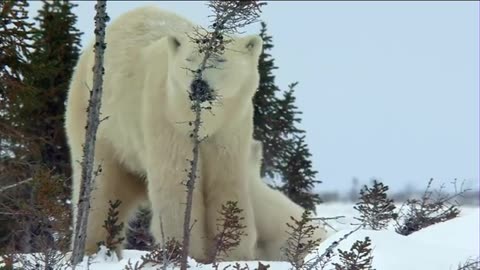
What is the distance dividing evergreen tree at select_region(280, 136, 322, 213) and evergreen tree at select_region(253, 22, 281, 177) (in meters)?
0.29

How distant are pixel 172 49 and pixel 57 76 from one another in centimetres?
583

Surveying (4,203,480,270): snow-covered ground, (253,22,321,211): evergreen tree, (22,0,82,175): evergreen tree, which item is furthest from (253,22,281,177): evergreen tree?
(4,203,480,270): snow-covered ground

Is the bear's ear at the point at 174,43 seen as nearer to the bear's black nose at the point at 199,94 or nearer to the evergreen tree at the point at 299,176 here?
the bear's black nose at the point at 199,94

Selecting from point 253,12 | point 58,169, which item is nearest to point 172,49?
point 253,12

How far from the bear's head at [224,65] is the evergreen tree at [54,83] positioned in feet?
15.5

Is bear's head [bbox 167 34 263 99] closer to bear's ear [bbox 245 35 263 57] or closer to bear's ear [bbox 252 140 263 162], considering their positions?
bear's ear [bbox 245 35 263 57]

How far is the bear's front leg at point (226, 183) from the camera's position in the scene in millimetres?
7664

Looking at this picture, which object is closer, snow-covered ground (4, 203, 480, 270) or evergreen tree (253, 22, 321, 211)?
snow-covered ground (4, 203, 480, 270)

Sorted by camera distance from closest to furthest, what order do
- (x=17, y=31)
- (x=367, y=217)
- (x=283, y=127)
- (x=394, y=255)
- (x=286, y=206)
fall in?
(x=394, y=255) < (x=367, y=217) < (x=17, y=31) < (x=286, y=206) < (x=283, y=127)

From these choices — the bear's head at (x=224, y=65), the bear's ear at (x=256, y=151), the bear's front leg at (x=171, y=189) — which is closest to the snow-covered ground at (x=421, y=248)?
the bear's front leg at (x=171, y=189)

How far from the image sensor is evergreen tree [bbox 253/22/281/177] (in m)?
13.4

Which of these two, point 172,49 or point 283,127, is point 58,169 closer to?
point 283,127

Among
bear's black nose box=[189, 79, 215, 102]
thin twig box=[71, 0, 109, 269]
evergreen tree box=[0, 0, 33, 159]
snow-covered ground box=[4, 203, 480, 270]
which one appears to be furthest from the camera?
evergreen tree box=[0, 0, 33, 159]

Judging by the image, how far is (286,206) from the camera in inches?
343
